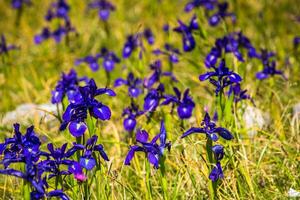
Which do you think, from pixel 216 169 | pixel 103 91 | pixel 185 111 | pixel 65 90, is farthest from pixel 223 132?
Answer: pixel 65 90

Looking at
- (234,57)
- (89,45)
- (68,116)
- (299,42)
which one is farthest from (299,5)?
(68,116)

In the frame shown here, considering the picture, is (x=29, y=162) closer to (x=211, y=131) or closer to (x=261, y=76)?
(x=211, y=131)

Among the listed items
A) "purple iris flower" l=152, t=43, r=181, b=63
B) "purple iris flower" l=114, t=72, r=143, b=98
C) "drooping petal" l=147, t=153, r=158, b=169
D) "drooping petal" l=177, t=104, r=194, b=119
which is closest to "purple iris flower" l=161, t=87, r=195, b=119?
"drooping petal" l=177, t=104, r=194, b=119

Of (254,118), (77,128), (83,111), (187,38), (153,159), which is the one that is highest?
(187,38)

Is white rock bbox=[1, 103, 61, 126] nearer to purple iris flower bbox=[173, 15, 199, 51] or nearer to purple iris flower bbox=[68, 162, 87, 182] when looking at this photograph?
purple iris flower bbox=[173, 15, 199, 51]

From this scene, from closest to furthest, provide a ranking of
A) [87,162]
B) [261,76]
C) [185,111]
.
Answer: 1. [87,162]
2. [185,111]
3. [261,76]

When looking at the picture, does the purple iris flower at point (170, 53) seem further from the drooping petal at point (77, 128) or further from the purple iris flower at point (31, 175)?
the purple iris flower at point (31, 175)
